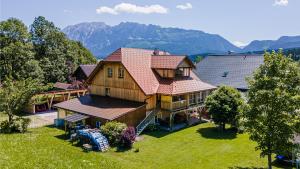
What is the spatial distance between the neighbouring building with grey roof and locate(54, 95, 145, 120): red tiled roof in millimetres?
20529

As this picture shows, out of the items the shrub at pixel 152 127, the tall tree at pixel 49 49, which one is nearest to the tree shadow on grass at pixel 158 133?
the shrub at pixel 152 127

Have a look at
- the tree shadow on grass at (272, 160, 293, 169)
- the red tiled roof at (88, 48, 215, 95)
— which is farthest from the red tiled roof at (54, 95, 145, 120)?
the tree shadow on grass at (272, 160, 293, 169)

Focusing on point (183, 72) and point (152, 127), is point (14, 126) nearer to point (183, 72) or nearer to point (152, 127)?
point (152, 127)

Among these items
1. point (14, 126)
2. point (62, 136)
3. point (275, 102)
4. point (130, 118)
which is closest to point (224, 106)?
point (130, 118)

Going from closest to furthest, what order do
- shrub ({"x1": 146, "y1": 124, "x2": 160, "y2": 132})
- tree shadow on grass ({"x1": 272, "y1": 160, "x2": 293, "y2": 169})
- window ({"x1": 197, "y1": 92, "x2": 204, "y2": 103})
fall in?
tree shadow on grass ({"x1": 272, "y1": 160, "x2": 293, "y2": 169}) → shrub ({"x1": 146, "y1": 124, "x2": 160, "y2": 132}) → window ({"x1": 197, "y1": 92, "x2": 204, "y2": 103})

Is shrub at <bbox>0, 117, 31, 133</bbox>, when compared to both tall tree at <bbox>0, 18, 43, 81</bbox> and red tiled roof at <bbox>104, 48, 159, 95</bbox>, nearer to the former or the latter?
red tiled roof at <bbox>104, 48, 159, 95</bbox>

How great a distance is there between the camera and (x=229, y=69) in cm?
4994

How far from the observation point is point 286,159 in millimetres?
21562

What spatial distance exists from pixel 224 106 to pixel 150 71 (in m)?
10.0

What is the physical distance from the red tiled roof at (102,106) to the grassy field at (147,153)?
11.4 ft

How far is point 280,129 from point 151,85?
18360mm

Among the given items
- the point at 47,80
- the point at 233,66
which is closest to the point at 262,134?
the point at 233,66

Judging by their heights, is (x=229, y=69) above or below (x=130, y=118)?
above

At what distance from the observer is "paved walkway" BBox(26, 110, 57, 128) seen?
34.4 m
